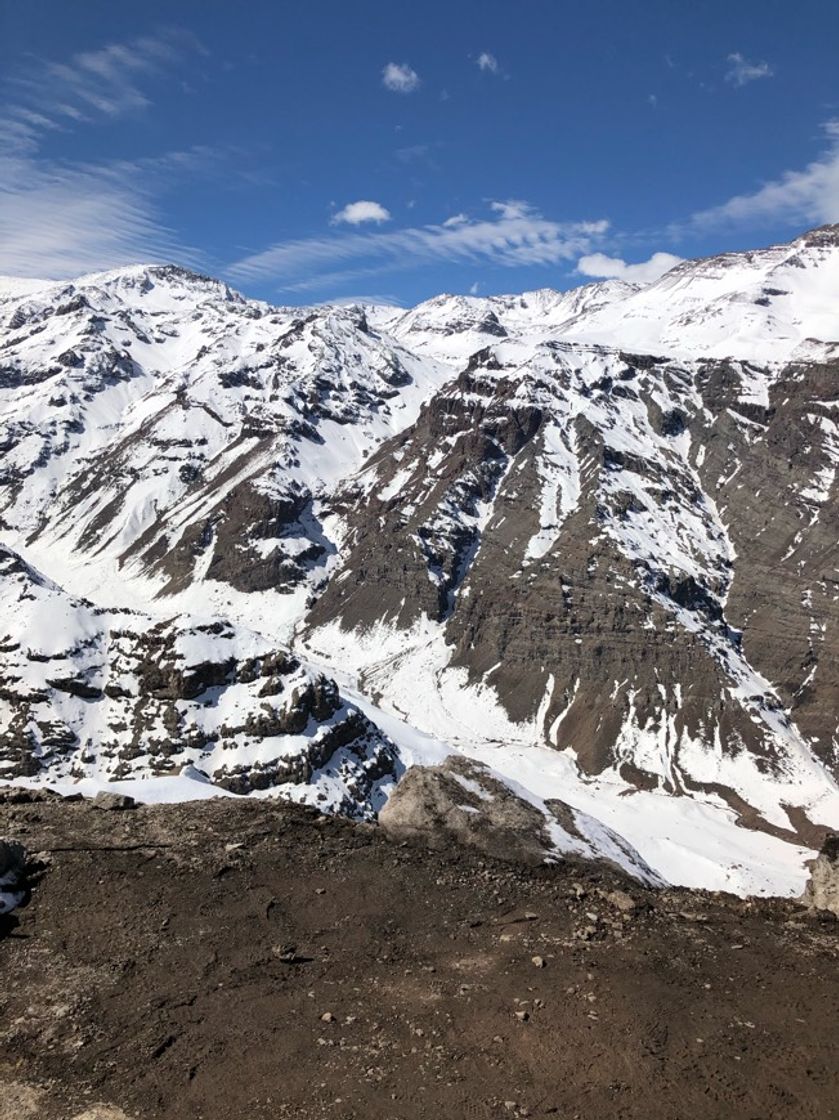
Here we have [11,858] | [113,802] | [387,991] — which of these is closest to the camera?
[387,991]

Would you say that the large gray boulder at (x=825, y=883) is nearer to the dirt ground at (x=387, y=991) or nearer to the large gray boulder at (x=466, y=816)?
the dirt ground at (x=387, y=991)

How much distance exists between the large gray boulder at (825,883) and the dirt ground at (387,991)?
3.41 feet

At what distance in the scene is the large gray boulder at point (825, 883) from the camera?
20.4m

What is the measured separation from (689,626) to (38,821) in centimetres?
17473

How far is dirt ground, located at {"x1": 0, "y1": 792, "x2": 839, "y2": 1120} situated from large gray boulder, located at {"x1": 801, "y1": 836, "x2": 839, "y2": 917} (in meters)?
1.04

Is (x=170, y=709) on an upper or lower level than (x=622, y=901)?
lower

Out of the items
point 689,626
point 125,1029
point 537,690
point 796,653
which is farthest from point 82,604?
point 796,653

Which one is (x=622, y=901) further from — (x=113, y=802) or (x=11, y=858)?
(x=113, y=802)

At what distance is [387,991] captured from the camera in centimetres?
1537

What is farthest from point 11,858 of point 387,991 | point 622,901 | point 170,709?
point 170,709

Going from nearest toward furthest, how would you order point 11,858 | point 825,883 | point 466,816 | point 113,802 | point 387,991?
point 387,991 → point 11,858 → point 825,883 → point 113,802 → point 466,816

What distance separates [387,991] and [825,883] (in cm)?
1314

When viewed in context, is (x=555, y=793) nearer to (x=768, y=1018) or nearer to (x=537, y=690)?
(x=537, y=690)

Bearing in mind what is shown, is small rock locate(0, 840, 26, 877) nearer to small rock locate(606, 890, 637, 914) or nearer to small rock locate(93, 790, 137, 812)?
small rock locate(93, 790, 137, 812)
